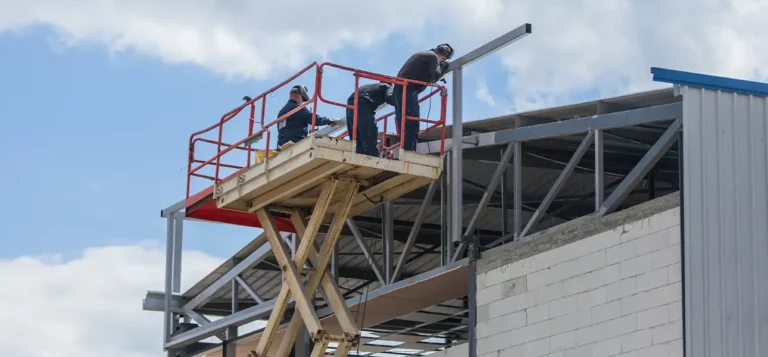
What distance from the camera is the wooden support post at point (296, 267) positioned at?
59.1 feet

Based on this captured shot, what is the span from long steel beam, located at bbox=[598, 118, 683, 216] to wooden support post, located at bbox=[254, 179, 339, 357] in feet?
12.2

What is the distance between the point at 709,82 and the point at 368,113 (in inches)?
188

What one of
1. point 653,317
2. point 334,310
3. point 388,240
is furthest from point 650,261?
point 388,240

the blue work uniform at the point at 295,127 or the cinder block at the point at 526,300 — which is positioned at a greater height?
the blue work uniform at the point at 295,127

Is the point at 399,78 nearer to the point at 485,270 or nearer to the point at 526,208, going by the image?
the point at 485,270

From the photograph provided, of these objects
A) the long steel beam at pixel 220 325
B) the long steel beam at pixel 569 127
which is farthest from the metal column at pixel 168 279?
the long steel beam at pixel 569 127

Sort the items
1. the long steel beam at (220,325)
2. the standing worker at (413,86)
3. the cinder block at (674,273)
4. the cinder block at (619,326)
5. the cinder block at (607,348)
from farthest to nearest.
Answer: the long steel beam at (220,325)
the standing worker at (413,86)
the cinder block at (607,348)
the cinder block at (619,326)
the cinder block at (674,273)

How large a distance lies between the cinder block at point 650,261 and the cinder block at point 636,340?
2.42ft

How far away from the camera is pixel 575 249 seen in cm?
1736

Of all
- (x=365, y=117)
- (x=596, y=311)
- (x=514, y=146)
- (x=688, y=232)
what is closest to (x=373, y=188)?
(x=365, y=117)

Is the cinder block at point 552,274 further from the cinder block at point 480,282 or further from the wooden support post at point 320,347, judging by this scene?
the wooden support post at point 320,347

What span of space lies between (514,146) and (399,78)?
7.38 feet

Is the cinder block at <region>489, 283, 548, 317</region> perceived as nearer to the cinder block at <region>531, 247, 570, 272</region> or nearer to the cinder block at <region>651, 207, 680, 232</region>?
the cinder block at <region>531, 247, 570, 272</region>

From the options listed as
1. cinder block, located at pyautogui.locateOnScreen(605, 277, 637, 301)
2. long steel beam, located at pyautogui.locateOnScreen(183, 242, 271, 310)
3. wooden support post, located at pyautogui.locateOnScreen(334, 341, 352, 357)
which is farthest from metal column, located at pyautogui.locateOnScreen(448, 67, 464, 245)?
long steel beam, located at pyautogui.locateOnScreen(183, 242, 271, 310)
